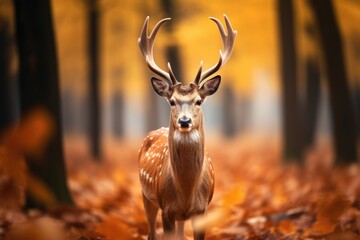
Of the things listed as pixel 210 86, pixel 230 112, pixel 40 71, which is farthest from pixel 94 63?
pixel 230 112

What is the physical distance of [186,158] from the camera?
4.45 metres

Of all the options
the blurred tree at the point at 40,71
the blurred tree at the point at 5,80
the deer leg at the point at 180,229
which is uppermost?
the blurred tree at the point at 5,80

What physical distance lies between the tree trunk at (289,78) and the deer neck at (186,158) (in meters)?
7.36

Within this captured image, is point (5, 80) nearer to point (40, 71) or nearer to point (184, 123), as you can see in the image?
point (40, 71)

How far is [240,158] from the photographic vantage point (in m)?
15.9

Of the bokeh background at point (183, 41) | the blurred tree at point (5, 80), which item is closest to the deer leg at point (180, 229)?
the bokeh background at point (183, 41)

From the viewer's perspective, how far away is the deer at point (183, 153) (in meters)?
4.37

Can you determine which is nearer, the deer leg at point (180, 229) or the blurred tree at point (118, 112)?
the deer leg at point (180, 229)

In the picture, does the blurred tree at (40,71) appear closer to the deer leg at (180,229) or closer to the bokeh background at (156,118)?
the bokeh background at (156,118)

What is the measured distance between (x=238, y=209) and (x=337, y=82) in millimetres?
4230

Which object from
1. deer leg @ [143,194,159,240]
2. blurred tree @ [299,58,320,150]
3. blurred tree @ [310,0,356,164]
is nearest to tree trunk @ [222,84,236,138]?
blurred tree @ [299,58,320,150]

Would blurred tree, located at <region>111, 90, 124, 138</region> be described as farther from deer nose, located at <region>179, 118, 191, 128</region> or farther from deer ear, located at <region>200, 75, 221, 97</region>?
deer nose, located at <region>179, 118, 191, 128</region>

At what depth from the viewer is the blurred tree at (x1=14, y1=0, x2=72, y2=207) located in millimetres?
6762

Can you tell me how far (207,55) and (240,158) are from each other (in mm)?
4230
